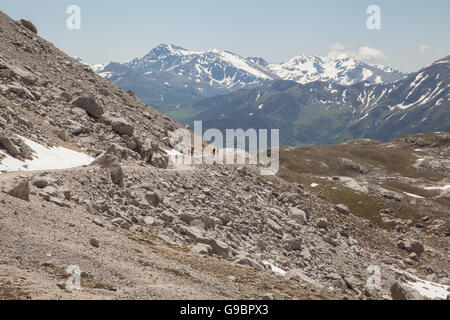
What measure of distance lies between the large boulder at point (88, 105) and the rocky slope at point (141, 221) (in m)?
0.17

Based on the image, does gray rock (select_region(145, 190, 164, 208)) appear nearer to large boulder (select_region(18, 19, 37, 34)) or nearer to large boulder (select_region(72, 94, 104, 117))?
large boulder (select_region(72, 94, 104, 117))

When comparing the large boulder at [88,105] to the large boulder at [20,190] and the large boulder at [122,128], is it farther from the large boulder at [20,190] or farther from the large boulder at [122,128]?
the large boulder at [20,190]

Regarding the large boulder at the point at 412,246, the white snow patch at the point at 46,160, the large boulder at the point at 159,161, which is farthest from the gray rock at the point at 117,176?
the large boulder at the point at 412,246

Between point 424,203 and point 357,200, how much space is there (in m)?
23.9

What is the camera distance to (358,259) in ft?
213

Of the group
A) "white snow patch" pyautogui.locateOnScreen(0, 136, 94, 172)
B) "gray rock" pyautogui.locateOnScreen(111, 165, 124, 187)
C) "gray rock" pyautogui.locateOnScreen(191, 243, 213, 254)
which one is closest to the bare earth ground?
"gray rock" pyautogui.locateOnScreen(191, 243, 213, 254)

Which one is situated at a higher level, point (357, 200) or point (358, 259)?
point (357, 200)

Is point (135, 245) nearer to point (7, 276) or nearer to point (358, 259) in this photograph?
point (7, 276)

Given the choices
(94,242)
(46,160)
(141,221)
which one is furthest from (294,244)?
(46,160)

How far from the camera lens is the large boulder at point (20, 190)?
30.5 metres

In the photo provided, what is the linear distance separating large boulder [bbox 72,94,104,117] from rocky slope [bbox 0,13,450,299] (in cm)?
17

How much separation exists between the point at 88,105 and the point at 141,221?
1303 inches

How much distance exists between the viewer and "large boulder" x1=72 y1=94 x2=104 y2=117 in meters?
63.6

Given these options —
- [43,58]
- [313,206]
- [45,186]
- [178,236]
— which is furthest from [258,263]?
[43,58]
